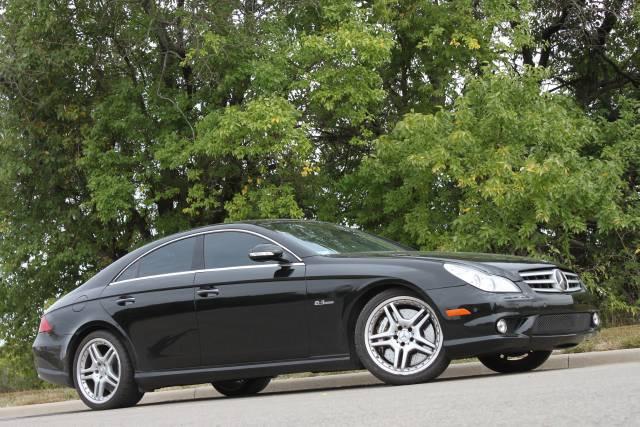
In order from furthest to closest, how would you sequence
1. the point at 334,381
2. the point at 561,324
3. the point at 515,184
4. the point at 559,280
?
the point at 515,184 < the point at 334,381 < the point at 559,280 < the point at 561,324

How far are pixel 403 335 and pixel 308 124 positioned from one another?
1403 cm

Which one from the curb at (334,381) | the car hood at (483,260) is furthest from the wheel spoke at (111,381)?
the car hood at (483,260)

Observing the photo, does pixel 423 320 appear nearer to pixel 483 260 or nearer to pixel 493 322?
pixel 493 322

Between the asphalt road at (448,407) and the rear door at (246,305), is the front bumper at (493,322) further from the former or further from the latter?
the rear door at (246,305)

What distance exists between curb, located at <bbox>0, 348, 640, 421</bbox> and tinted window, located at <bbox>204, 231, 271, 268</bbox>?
71.9 inches

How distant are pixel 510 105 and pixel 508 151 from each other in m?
1.32

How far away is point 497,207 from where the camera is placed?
60.0 feet

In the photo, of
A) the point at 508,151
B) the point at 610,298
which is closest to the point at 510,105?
the point at 508,151

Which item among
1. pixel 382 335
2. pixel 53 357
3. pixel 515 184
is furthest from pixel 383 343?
pixel 515 184

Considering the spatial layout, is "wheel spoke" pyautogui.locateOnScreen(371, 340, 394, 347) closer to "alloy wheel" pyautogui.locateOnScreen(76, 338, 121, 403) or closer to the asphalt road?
the asphalt road

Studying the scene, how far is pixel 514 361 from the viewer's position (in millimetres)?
9273

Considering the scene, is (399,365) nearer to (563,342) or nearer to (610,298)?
(563,342)

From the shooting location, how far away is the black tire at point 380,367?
25.9 ft

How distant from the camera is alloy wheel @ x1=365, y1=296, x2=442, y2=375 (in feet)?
26.0
